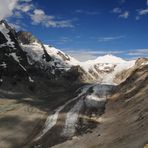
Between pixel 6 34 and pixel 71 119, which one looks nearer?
pixel 71 119

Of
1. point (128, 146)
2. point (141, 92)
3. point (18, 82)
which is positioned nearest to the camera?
point (128, 146)

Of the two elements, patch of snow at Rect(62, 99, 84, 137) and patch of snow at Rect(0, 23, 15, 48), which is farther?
patch of snow at Rect(0, 23, 15, 48)

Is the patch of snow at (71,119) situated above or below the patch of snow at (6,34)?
below

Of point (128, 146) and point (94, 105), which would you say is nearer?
point (128, 146)

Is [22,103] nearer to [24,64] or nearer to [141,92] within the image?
[141,92]

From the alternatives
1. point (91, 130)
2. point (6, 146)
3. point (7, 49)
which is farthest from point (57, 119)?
point (7, 49)

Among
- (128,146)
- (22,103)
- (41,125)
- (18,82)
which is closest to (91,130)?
(41,125)

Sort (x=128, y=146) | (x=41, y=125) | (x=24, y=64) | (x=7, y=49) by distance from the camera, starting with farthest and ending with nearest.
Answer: (x=24, y=64)
(x=7, y=49)
(x=41, y=125)
(x=128, y=146)

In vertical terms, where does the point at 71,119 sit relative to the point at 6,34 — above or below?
below

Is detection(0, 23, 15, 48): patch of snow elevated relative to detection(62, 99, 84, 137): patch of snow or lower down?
elevated

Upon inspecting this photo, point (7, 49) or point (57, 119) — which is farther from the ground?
point (7, 49)

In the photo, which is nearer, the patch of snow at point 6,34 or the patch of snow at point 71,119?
the patch of snow at point 71,119
